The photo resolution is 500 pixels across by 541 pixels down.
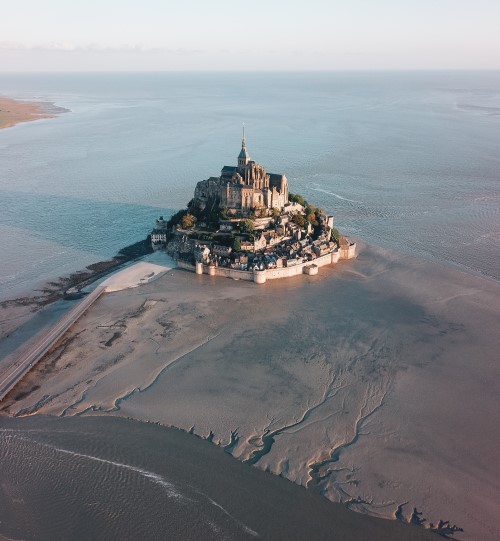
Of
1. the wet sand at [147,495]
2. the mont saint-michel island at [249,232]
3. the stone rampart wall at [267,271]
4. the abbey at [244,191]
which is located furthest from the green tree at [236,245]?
the wet sand at [147,495]

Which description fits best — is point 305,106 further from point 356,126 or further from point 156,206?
point 156,206

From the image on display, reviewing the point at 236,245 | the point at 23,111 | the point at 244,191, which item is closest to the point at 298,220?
the point at 244,191

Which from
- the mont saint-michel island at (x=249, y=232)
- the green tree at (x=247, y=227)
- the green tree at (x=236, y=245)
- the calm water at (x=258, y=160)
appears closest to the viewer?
the mont saint-michel island at (x=249, y=232)

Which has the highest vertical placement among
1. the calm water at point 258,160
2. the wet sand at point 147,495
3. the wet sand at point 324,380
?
the calm water at point 258,160

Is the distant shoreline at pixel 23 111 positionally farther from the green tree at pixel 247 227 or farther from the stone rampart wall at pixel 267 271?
the stone rampart wall at pixel 267 271

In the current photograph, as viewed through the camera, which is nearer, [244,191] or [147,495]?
[147,495]

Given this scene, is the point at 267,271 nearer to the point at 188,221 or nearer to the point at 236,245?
the point at 236,245

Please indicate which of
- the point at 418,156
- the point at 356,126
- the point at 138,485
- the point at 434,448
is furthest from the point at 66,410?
the point at 356,126
